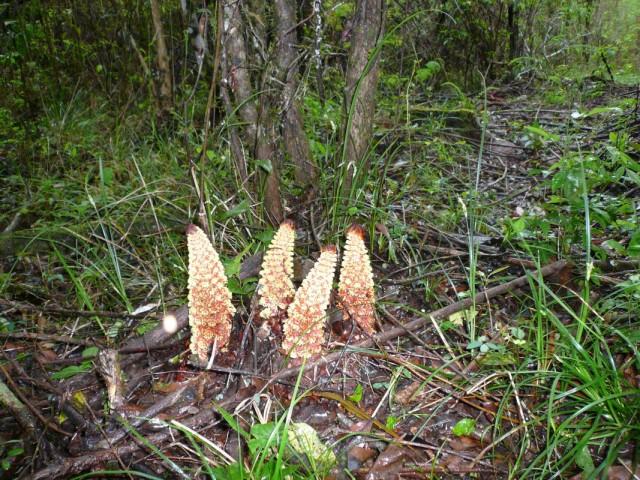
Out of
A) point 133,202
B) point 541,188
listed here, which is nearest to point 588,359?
point 541,188

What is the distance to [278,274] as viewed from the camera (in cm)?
202

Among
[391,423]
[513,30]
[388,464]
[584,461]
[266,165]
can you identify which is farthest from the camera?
[513,30]

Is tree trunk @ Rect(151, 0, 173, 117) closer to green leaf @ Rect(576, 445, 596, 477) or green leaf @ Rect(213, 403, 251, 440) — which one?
green leaf @ Rect(213, 403, 251, 440)

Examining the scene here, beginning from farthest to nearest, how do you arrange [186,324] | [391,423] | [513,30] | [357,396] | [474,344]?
1. [513,30]
2. [186,324]
3. [474,344]
4. [357,396]
5. [391,423]

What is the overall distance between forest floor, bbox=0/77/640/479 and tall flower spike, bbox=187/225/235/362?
0.12 meters

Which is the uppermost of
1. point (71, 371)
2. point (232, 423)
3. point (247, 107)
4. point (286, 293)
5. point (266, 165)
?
point (247, 107)

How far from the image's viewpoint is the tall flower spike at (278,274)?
1.92 metres

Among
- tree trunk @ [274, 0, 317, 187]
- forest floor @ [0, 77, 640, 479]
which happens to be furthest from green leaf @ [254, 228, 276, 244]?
tree trunk @ [274, 0, 317, 187]

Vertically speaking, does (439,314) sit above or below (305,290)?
below

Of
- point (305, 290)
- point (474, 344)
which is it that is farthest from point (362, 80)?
point (474, 344)

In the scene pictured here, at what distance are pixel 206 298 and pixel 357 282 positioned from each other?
2.10ft

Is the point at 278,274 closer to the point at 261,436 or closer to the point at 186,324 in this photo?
the point at 186,324

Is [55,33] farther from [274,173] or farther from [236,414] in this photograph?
[236,414]

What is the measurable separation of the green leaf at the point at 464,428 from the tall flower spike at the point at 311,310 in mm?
621
